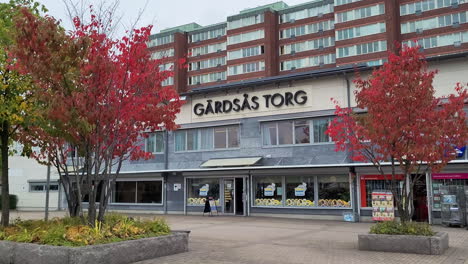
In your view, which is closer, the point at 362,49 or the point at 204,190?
the point at 204,190

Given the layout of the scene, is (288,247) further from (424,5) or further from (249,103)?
(424,5)

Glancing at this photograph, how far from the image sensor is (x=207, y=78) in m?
71.8

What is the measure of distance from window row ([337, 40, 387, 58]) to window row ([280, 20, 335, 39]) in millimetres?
5948

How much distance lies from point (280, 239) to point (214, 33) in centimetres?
6122

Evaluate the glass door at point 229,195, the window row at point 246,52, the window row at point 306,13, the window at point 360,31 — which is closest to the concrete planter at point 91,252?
the glass door at point 229,195

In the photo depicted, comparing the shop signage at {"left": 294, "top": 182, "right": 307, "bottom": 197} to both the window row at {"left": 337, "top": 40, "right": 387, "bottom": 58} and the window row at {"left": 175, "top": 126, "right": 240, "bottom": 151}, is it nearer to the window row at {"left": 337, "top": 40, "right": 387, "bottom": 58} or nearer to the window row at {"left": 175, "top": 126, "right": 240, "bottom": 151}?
the window row at {"left": 175, "top": 126, "right": 240, "bottom": 151}

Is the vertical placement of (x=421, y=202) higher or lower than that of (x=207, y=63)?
lower

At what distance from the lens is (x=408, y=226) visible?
11.9 m

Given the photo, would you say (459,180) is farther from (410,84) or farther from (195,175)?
(195,175)

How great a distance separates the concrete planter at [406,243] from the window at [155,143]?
18999 mm

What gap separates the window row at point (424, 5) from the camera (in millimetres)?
50719

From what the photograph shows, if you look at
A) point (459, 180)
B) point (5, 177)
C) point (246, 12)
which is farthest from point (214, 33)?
point (5, 177)

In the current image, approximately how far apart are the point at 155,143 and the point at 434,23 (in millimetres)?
38434

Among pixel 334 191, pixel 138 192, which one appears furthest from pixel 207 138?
pixel 334 191
